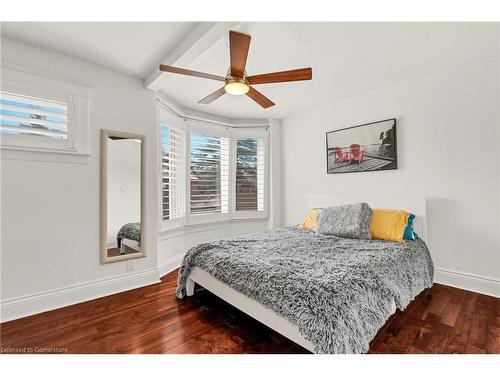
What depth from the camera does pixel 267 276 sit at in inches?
64.9

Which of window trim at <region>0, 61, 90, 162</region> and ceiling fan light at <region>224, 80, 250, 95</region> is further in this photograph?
window trim at <region>0, 61, 90, 162</region>

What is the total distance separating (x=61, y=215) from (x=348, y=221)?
2.98 metres

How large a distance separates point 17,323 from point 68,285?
0.42 metres

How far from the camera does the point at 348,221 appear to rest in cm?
269

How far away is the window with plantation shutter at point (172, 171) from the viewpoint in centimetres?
335

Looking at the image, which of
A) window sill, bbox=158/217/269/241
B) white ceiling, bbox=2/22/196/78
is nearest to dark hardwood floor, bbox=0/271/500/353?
window sill, bbox=158/217/269/241

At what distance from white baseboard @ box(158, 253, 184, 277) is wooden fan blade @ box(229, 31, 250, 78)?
2.58 m

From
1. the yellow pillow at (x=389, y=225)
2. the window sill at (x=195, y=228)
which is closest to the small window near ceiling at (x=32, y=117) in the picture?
the window sill at (x=195, y=228)

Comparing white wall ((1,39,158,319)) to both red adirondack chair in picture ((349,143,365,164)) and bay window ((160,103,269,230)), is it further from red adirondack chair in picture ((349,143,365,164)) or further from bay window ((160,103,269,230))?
red adirondack chair in picture ((349,143,365,164))

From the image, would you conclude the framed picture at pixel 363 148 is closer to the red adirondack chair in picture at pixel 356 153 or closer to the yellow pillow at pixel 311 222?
the red adirondack chair in picture at pixel 356 153

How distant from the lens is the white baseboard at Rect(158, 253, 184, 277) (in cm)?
315

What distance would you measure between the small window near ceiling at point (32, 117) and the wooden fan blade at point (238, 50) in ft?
5.95

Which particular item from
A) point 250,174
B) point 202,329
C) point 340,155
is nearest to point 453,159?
point 340,155
